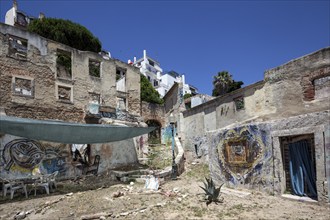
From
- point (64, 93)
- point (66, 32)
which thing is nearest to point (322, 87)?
point (64, 93)

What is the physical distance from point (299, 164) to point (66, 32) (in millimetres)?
20795

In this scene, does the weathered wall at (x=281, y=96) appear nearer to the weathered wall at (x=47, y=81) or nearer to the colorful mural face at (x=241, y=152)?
the colorful mural face at (x=241, y=152)

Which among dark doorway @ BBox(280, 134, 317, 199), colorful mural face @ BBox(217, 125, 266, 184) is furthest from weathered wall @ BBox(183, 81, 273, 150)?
dark doorway @ BBox(280, 134, 317, 199)

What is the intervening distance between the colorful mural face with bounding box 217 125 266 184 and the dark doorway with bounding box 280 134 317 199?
2.37 feet

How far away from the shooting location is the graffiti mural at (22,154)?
9250 millimetres

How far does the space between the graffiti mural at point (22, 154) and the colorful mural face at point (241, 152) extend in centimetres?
832

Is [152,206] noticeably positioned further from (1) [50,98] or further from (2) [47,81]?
(2) [47,81]

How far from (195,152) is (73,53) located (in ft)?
34.5

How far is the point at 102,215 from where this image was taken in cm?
519

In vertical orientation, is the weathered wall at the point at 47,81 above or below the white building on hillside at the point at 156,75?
below

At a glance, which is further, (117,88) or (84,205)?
(117,88)

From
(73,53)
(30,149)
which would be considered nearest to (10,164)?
(30,149)

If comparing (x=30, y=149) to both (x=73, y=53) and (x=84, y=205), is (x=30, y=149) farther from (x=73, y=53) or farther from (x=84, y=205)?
(x=73, y=53)

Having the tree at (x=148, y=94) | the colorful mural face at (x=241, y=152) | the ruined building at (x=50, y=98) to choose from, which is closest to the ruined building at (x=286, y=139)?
the colorful mural face at (x=241, y=152)
